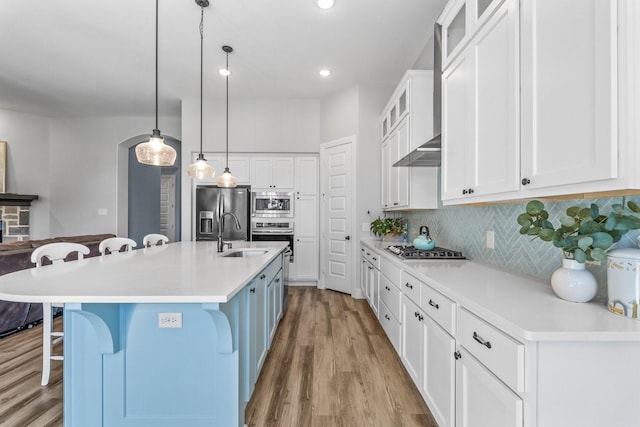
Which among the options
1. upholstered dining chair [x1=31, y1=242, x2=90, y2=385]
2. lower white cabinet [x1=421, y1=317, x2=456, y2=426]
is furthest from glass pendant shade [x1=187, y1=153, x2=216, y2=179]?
lower white cabinet [x1=421, y1=317, x2=456, y2=426]

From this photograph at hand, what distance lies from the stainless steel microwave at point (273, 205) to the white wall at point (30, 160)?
168 inches

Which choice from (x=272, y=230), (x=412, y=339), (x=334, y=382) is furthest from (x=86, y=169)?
(x=412, y=339)

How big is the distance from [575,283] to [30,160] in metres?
7.94

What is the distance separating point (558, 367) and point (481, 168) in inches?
39.5

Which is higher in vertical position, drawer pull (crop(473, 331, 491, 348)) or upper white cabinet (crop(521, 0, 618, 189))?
upper white cabinet (crop(521, 0, 618, 189))

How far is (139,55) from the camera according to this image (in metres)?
3.67

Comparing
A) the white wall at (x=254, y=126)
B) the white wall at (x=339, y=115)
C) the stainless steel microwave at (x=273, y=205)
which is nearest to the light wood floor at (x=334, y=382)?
the stainless steel microwave at (x=273, y=205)

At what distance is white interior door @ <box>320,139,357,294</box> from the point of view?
448 cm

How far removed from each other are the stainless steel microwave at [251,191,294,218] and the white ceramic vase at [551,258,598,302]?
4.16 m

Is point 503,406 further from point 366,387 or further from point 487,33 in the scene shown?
point 487,33

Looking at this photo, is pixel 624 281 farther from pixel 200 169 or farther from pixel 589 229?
pixel 200 169

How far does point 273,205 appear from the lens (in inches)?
200

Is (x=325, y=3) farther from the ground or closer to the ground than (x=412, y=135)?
farther from the ground

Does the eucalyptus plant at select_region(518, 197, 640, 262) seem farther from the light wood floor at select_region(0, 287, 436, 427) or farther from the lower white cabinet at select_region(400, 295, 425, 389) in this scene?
the light wood floor at select_region(0, 287, 436, 427)
